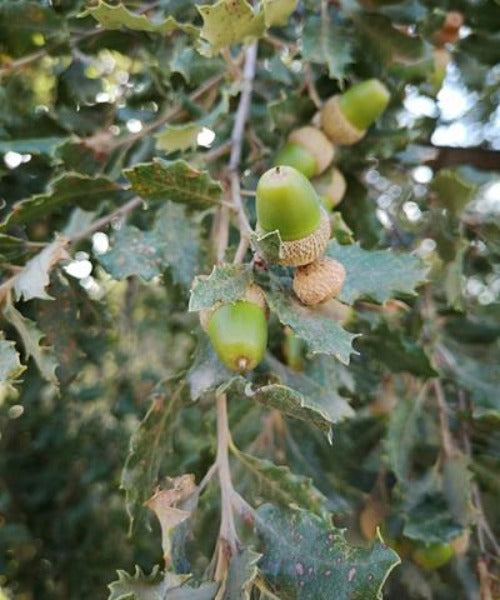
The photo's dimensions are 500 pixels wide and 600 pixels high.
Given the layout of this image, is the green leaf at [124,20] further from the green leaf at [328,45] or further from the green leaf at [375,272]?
the green leaf at [375,272]

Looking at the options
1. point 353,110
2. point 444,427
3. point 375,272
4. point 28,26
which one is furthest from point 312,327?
point 28,26

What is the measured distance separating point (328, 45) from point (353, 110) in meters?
0.12

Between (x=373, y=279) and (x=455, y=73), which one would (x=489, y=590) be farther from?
(x=455, y=73)

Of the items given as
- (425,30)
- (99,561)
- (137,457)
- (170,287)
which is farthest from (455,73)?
(99,561)

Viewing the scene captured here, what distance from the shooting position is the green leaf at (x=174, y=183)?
3.43 ft

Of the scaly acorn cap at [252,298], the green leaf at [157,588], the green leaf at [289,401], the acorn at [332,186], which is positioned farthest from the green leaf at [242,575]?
the acorn at [332,186]

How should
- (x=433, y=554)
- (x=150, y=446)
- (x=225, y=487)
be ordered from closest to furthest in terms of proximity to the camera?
1. (x=225, y=487)
2. (x=150, y=446)
3. (x=433, y=554)

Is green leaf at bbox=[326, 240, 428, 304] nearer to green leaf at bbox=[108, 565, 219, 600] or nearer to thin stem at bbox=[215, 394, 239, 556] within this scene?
thin stem at bbox=[215, 394, 239, 556]

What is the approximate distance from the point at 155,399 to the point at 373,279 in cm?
32

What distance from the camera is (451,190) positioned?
1.45 metres

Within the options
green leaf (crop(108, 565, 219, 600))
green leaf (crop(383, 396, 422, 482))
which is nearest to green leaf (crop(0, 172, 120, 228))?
green leaf (crop(108, 565, 219, 600))

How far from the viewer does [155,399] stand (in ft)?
3.64

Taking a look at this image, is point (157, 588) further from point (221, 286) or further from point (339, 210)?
point (339, 210)

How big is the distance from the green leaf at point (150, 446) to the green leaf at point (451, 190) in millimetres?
609
